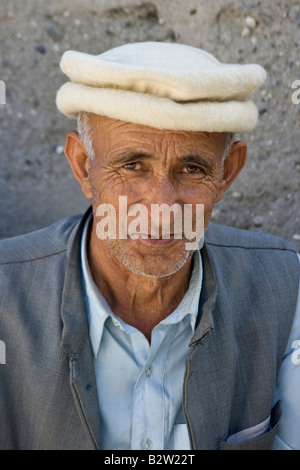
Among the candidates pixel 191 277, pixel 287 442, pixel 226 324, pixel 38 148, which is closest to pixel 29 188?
pixel 38 148

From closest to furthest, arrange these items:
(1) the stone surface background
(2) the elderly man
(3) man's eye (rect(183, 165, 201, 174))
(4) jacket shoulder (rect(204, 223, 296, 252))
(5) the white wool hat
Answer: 1. (5) the white wool hat
2. (2) the elderly man
3. (3) man's eye (rect(183, 165, 201, 174))
4. (4) jacket shoulder (rect(204, 223, 296, 252))
5. (1) the stone surface background

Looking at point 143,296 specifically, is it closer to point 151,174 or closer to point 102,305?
point 102,305

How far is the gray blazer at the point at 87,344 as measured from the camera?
2176mm

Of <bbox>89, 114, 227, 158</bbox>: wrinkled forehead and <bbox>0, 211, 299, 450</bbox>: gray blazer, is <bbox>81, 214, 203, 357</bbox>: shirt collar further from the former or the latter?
<bbox>89, 114, 227, 158</bbox>: wrinkled forehead

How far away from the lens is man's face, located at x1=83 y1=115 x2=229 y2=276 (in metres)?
2.10

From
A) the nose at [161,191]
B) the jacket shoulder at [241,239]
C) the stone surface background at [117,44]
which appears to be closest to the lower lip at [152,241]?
the nose at [161,191]

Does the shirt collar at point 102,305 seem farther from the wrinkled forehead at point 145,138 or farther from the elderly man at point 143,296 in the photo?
the wrinkled forehead at point 145,138

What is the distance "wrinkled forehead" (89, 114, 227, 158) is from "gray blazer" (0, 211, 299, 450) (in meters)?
0.43

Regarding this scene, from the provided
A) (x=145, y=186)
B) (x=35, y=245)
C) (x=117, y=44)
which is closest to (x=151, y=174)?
(x=145, y=186)

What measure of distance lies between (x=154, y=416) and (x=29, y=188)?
1.45 m

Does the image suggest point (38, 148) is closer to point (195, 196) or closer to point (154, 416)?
point (195, 196)

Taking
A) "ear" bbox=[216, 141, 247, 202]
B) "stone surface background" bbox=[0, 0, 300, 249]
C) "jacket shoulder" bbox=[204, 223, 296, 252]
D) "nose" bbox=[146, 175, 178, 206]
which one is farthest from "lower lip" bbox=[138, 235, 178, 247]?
"stone surface background" bbox=[0, 0, 300, 249]

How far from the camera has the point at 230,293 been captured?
2494 millimetres

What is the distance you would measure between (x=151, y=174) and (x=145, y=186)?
0.15 feet
